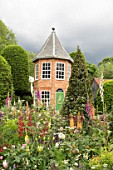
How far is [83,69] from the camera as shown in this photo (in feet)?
21.6

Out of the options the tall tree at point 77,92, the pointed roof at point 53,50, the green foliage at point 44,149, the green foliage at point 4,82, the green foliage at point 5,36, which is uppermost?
the green foliage at point 5,36

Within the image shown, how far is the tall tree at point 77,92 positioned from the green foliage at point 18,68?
1290 cm

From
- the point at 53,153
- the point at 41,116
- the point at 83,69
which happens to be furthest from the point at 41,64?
the point at 53,153

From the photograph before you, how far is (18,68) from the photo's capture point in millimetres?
19250

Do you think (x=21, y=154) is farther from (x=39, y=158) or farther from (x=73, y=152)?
(x=73, y=152)

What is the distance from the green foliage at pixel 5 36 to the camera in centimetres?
3094

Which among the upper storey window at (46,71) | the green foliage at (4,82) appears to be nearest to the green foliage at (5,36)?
the upper storey window at (46,71)

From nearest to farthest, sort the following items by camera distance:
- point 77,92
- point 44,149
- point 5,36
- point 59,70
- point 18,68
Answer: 1. point 44,149
2. point 77,92
3. point 18,68
4. point 59,70
5. point 5,36

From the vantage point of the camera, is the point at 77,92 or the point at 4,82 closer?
the point at 77,92

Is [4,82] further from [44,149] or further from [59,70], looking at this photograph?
[44,149]

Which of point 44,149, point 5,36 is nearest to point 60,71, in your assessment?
point 5,36

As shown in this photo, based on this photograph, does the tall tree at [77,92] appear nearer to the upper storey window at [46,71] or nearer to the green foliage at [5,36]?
the upper storey window at [46,71]

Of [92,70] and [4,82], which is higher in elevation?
[92,70]

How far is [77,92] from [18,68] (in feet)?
44.0
